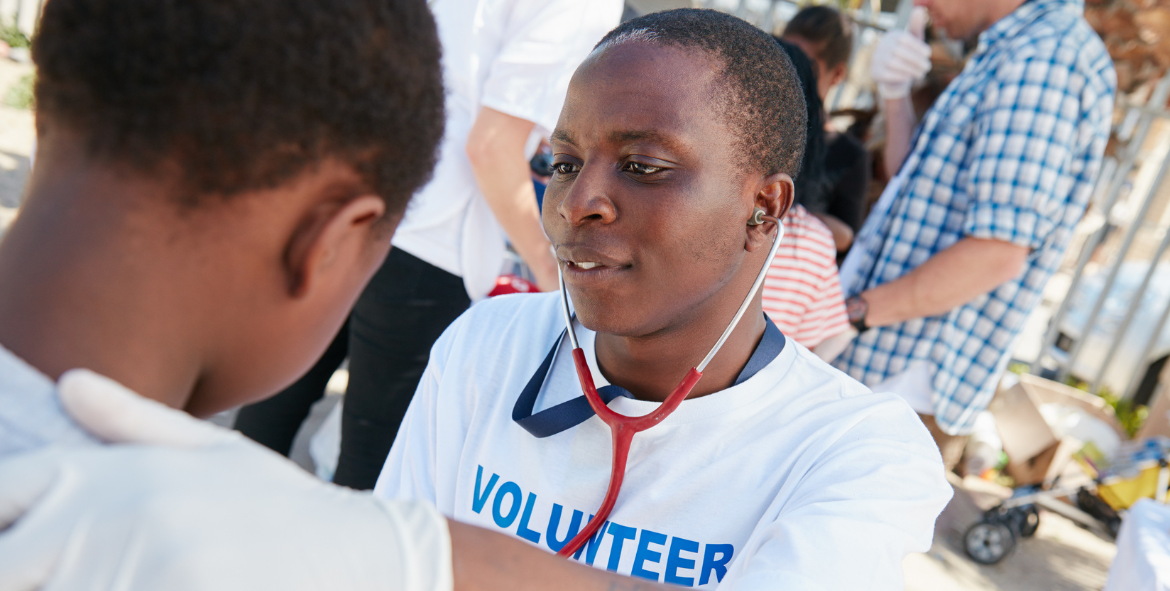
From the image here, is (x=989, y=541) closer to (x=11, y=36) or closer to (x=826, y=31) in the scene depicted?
(x=826, y=31)

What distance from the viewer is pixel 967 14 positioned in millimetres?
2756

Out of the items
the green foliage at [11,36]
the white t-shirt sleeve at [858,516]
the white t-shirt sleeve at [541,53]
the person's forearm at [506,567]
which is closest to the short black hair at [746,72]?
the white t-shirt sleeve at [858,516]

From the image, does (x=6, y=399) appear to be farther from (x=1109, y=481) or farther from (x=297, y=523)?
(x=1109, y=481)

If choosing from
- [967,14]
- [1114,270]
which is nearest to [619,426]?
[967,14]

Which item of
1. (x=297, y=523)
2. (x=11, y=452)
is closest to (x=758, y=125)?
(x=297, y=523)

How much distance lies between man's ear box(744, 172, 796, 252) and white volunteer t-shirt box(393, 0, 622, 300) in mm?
759

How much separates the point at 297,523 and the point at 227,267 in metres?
0.24

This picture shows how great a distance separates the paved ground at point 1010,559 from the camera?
3625 millimetres

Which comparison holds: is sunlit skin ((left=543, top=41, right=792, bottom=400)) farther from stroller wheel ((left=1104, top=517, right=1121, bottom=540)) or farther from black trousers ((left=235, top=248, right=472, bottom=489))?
stroller wheel ((left=1104, top=517, right=1121, bottom=540))

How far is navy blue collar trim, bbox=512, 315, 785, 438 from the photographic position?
1320 millimetres

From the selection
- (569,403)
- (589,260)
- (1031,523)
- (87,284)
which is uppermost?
(589,260)

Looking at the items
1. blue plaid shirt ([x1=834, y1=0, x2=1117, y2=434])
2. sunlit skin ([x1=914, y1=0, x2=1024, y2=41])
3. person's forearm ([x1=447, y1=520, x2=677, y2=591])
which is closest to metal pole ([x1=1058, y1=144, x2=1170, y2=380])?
sunlit skin ([x1=914, y1=0, x2=1024, y2=41])

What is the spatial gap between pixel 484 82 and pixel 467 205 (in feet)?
1.07

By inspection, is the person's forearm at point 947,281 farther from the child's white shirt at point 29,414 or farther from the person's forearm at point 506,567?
the child's white shirt at point 29,414
